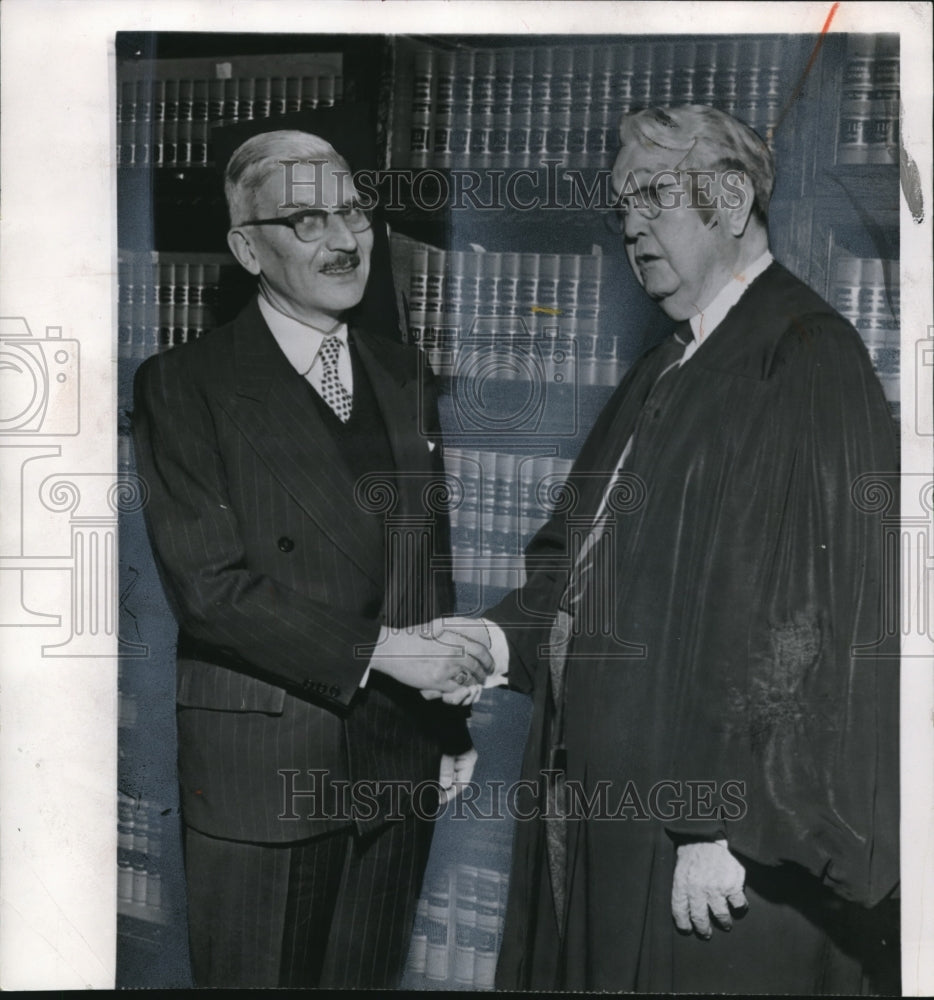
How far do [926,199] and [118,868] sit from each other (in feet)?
7.66

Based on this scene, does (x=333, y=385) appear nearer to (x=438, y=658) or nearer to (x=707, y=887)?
(x=438, y=658)

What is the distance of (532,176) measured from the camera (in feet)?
8.45

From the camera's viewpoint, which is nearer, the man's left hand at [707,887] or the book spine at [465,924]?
the man's left hand at [707,887]

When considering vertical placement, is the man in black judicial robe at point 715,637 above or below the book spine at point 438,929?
above

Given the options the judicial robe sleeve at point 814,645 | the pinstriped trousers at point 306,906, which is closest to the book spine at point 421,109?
the judicial robe sleeve at point 814,645

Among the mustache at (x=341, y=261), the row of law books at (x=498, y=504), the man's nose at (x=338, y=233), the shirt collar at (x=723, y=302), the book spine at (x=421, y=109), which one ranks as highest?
the book spine at (x=421, y=109)

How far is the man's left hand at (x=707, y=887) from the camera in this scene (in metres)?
2.48

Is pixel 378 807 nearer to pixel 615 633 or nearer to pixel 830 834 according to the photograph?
pixel 615 633

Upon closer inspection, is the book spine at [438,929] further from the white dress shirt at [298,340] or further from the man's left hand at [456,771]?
the white dress shirt at [298,340]

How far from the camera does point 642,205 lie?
2533mm

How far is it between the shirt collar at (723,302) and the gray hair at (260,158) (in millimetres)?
838

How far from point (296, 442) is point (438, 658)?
560mm

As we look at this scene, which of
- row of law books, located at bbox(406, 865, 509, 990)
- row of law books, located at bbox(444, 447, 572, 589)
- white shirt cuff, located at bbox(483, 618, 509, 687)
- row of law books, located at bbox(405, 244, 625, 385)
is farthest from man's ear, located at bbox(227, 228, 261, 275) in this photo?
row of law books, located at bbox(406, 865, 509, 990)

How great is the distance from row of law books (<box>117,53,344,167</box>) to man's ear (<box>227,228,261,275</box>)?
0.58 feet
